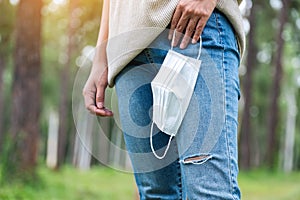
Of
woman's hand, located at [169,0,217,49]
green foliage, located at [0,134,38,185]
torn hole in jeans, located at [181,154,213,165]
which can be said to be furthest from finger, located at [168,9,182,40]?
green foliage, located at [0,134,38,185]

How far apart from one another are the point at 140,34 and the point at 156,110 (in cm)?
22

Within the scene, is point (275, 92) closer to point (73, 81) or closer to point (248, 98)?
point (248, 98)

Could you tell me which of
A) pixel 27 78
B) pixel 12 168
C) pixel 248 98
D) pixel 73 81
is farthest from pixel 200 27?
pixel 248 98

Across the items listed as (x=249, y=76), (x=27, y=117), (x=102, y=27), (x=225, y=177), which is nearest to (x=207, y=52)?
(x=225, y=177)

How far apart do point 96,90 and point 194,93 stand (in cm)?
48

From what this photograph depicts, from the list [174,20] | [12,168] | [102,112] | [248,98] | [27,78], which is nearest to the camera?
[174,20]

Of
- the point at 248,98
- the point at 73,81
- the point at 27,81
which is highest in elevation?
the point at 27,81

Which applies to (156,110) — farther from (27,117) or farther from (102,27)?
(27,117)

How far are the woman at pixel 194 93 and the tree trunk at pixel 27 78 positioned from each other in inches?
213

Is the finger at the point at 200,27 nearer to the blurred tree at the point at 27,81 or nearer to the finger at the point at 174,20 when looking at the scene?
the finger at the point at 174,20

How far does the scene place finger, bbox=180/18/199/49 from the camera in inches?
59.2

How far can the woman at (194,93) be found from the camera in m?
1.43

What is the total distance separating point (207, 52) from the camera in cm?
148

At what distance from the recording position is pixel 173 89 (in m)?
1.53
